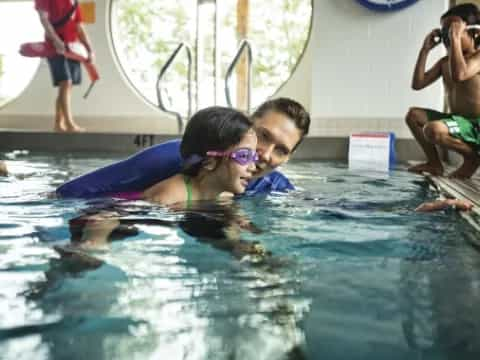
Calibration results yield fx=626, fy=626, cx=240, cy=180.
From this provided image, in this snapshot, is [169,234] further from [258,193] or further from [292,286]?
[258,193]

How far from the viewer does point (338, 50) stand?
279 inches

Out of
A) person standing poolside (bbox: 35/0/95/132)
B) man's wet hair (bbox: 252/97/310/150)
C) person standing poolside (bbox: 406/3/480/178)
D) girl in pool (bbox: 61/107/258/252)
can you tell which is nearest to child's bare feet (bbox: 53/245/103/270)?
girl in pool (bbox: 61/107/258/252)

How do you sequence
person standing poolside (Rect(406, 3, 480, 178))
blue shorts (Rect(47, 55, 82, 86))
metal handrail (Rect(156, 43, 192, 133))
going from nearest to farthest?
1. person standing poolside (Rect(406, 3, 480, 178))
2. metal handrail (Rect(156, 43, 192, 133))
3. blue shorts (Rect(47, 55, 82, 86))

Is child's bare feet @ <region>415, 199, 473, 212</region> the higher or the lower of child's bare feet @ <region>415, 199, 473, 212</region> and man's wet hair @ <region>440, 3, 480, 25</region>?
the lower

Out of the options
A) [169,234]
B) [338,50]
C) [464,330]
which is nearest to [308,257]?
[169,234]

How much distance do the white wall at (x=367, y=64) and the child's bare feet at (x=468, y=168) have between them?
9.02 feet

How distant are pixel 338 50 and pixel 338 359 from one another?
20.7 ft

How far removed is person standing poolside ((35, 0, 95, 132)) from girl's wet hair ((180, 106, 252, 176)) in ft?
16.9

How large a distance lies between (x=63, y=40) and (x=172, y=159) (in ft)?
17.7

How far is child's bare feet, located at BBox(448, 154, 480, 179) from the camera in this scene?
4.22 m

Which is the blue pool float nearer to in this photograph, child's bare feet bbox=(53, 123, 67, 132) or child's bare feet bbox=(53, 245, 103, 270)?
child's bare feet bbox=(53, 245, 103, 270)

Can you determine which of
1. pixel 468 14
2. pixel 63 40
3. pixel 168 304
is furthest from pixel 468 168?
pixel 63 40

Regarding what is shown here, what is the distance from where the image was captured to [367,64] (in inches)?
276

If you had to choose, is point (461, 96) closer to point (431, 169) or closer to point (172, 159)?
point (431, 169)
